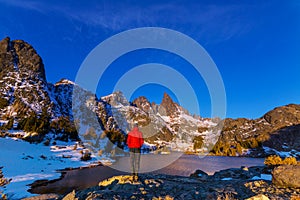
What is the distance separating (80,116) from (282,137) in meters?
141

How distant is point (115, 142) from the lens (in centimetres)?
7444

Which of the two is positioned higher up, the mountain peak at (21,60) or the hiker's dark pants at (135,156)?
the mountain peak at (21,60)

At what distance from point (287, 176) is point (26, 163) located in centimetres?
3135

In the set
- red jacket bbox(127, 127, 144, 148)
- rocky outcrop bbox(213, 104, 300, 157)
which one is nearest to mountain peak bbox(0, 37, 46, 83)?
red jacket bbox(127, 127, 144, 148)

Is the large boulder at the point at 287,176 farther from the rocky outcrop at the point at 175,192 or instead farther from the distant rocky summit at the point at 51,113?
the distant rocky summit at the point at 51,113

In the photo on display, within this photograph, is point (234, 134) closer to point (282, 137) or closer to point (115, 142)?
point (282, 137)

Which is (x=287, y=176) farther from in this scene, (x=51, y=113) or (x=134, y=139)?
(x=51, y=113)

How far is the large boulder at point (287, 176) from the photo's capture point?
11.1 meters

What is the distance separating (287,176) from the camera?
11.5m

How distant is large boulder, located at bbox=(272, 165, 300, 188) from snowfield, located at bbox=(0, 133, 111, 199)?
61.5 ft

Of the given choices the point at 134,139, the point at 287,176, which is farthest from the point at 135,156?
the point at 287,176

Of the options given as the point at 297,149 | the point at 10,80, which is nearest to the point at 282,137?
the point at 297,149

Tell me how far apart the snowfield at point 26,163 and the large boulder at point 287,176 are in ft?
61.5

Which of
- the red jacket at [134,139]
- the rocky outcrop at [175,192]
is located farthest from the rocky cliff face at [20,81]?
the rocky outcrop at [175,192]
